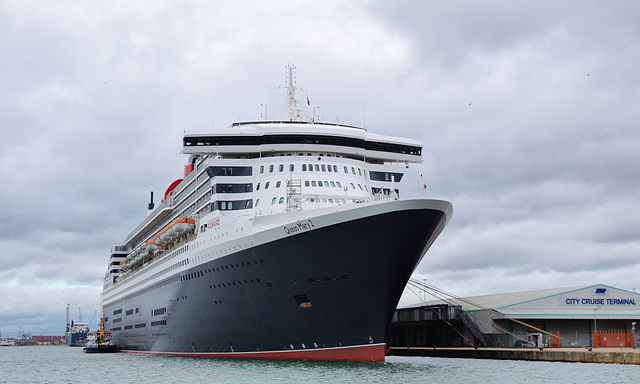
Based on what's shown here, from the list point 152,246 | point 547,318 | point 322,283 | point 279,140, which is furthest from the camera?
point 152,246

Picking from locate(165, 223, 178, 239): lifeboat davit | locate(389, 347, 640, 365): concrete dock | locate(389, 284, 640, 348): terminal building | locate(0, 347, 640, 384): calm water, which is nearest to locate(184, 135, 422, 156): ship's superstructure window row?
locate(165, 223, 178, 239): lifeboat davit

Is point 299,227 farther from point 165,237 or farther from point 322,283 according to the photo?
point 165,237

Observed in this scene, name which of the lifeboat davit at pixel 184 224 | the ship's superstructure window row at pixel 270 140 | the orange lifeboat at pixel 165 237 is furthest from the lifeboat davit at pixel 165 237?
the ship's superstructure window row at pixel 270 140

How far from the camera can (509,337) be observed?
4216cm

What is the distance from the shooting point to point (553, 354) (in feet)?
111

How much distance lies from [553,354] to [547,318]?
8.58 m

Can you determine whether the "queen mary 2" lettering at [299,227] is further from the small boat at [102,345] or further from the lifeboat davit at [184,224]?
the small boat at [102,345]

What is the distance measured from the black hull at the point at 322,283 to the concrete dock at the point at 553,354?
10.2 m

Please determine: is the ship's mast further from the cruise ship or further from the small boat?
the small boat

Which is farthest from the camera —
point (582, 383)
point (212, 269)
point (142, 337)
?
point (142, 337)

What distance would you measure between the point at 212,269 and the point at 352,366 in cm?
943

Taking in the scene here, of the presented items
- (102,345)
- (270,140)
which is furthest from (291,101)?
(102,345)

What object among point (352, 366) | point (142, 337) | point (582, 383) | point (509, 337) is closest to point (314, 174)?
point (352, 366)

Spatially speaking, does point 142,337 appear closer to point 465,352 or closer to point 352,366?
point 465,352
